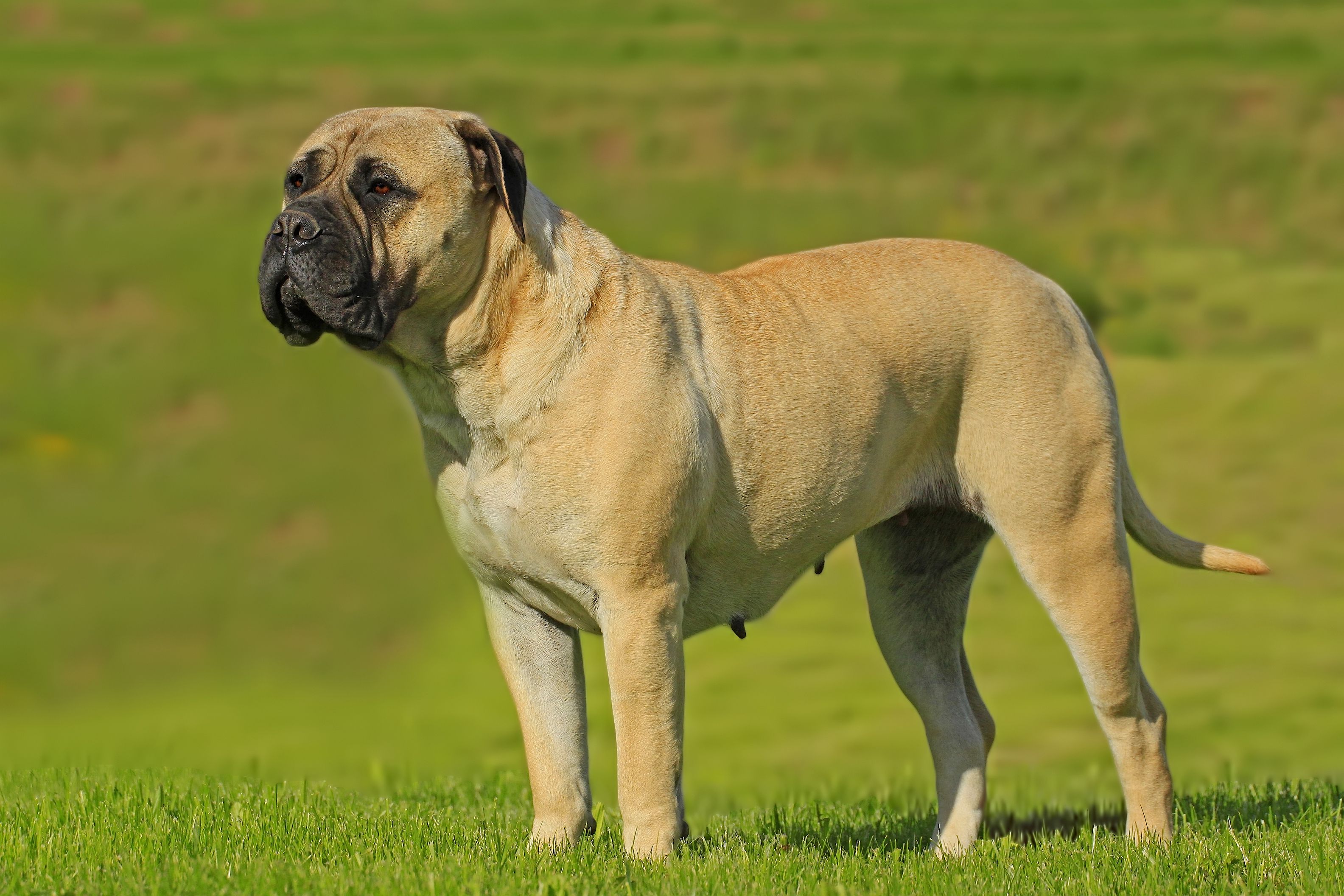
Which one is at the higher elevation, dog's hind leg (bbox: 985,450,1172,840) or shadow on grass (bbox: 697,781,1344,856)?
dog's hind leg (bbox: 985,450,1172,840)

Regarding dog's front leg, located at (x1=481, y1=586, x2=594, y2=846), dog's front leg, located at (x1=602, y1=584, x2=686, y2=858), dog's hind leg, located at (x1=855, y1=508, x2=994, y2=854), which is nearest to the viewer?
dog's front leg, located at (x1=602, y1=584, x2=686, y2=858)

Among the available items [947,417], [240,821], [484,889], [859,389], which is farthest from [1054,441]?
[240,821]

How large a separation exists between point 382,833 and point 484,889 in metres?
1.03

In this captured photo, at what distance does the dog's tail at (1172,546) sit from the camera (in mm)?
5504

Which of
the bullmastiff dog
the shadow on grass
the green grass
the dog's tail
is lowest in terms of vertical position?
the shadow on grass

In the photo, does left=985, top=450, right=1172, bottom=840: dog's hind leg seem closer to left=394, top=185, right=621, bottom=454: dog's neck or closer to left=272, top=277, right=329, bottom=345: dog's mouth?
left=394, top=185, right=621, bottom=454: dog's neck

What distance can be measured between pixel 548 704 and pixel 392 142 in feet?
6.31

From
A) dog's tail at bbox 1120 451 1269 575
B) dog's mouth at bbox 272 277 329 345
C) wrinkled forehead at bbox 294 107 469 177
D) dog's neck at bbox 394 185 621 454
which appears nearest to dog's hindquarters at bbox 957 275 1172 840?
dog's tail at bbox 1120 451 1269 575

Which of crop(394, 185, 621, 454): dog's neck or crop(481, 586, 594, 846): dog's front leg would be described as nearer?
crop(394, 185, 621, 454): dog's neck

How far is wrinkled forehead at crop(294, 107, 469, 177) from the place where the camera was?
422 centimetres

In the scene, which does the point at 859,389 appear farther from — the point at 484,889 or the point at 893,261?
the point at 484,889

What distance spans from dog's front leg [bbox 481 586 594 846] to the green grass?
15 cm

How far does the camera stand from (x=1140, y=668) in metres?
5.34

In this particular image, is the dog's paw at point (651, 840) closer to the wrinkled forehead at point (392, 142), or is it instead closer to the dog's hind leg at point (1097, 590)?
the dog's hind leg at point (1097, 590)
